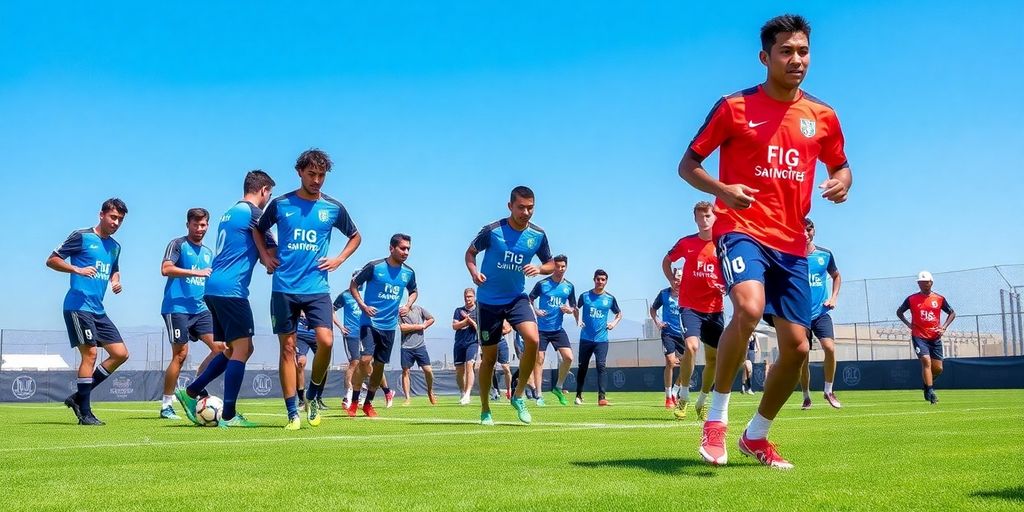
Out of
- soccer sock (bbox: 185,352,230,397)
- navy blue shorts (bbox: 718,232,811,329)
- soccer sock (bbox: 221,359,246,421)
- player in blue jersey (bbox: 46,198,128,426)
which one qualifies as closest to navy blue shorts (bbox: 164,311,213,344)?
player in blue jersey (bbox: 46,198,128,426)

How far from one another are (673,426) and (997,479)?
4740 millimetres

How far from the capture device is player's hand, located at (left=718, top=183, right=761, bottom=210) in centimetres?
480

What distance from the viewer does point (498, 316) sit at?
10.2 metres

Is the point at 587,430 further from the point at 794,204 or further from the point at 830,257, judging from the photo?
the point at 830,257

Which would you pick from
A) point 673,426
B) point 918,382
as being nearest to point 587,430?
point 673,426

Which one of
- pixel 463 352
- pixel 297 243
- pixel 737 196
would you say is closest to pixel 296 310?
pixel 297 243

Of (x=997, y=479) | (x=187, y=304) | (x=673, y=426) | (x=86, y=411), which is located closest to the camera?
(x=997, y=479)

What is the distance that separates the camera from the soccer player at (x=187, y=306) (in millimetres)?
12141

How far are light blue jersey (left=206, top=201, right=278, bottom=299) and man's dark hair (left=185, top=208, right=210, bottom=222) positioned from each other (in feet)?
9.12

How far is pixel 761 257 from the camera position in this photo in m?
4.97

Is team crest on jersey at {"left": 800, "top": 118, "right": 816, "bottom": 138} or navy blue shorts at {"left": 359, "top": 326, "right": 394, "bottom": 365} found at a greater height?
team crest on jersey at {"left": 800, "top": 118, "right": 816, "bottom": 138}

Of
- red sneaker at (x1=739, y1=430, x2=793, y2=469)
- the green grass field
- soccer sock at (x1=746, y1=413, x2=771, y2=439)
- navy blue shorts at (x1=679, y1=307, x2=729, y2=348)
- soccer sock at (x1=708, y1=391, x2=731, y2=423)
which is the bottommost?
the green grass field

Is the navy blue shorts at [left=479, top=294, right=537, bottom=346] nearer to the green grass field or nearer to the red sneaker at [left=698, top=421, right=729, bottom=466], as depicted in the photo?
the green grass field

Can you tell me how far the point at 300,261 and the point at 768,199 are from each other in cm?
501
